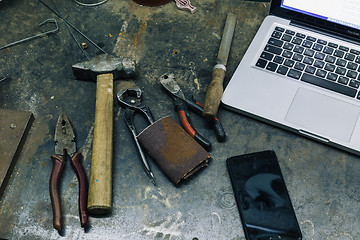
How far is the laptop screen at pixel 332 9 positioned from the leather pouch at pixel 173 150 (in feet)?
1.65

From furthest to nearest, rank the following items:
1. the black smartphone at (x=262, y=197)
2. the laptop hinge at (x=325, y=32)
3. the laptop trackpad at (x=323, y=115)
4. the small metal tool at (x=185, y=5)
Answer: the small metal tool at (x=185, y=5) → the laptop hinge at (x=325, y=32) → the laptop trackpad at (x=323, y=115) → the black smartphone at (x=262, y=197)

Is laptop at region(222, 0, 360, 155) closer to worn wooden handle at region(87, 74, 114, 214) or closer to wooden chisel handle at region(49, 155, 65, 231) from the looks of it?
worn wooden handle at region(87, 74, 114, 214)

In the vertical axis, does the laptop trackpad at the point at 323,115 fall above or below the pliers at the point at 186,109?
above

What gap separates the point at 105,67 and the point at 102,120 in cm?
18

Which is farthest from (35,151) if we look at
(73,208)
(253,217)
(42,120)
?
(253,217)

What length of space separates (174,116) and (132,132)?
0.43ft

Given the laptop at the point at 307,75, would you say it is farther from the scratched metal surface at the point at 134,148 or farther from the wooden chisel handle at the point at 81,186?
the wooden chisel handle at the point at 81,186

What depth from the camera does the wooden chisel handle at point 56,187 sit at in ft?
2.55

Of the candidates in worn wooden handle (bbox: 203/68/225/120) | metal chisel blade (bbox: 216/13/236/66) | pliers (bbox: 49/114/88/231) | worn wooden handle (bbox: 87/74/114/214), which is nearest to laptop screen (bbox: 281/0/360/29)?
metal chisel blade (bbox: 216/13/236/66)

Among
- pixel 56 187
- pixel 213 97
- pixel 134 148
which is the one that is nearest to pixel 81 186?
pixel 56 187

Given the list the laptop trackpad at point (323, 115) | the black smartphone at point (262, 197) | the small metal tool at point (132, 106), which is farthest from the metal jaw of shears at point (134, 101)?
the laptop trackpad at point (323, 115)

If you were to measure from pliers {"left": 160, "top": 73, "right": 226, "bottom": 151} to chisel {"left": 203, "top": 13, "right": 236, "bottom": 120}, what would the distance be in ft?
0.12

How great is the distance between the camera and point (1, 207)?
2.74 ft

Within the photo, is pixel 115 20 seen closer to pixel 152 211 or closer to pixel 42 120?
pixel 42 120
